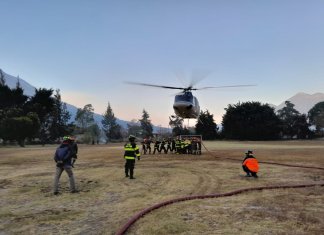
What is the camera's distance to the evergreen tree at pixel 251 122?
94688mm

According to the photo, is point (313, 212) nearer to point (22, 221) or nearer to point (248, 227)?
point (248, 227)

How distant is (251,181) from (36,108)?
2919 inches

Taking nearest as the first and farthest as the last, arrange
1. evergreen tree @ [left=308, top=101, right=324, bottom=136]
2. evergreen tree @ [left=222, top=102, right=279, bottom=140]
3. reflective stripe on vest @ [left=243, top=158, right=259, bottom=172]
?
reflective stripe on vest @ [left=243, top=158, right=259, bottom=172], evergreen tree @ [left=222, top=102, right=279, bottom=140], evergreen tree @ [left=308, top=101, right=324, bottom=136]

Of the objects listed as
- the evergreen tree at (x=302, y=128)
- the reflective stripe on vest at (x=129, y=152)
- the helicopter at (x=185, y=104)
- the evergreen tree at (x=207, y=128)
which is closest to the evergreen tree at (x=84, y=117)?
the evergreen tree at (x=207, y=128)

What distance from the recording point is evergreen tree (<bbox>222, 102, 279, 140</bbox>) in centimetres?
9469

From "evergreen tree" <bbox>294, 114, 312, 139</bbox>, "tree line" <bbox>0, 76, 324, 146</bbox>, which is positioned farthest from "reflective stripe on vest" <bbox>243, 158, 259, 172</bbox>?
"evergreen tree" <bbox>294, 114, 312, 139</bbox>

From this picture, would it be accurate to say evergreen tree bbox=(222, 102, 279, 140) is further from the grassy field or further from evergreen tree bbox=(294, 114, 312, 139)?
the grassy field

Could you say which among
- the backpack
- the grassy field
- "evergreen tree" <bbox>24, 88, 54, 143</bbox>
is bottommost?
the grassy field

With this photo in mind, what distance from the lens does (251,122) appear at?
96000mm

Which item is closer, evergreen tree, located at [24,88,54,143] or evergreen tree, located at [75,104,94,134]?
evergreen tree, located at [24,88,54,143]

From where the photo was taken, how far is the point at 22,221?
9039mm

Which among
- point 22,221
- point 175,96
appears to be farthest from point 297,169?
point 175,96

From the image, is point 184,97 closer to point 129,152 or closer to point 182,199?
point 129,152

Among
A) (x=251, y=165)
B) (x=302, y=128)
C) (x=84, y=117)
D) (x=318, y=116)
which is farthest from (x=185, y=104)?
(x=84, y=117)
